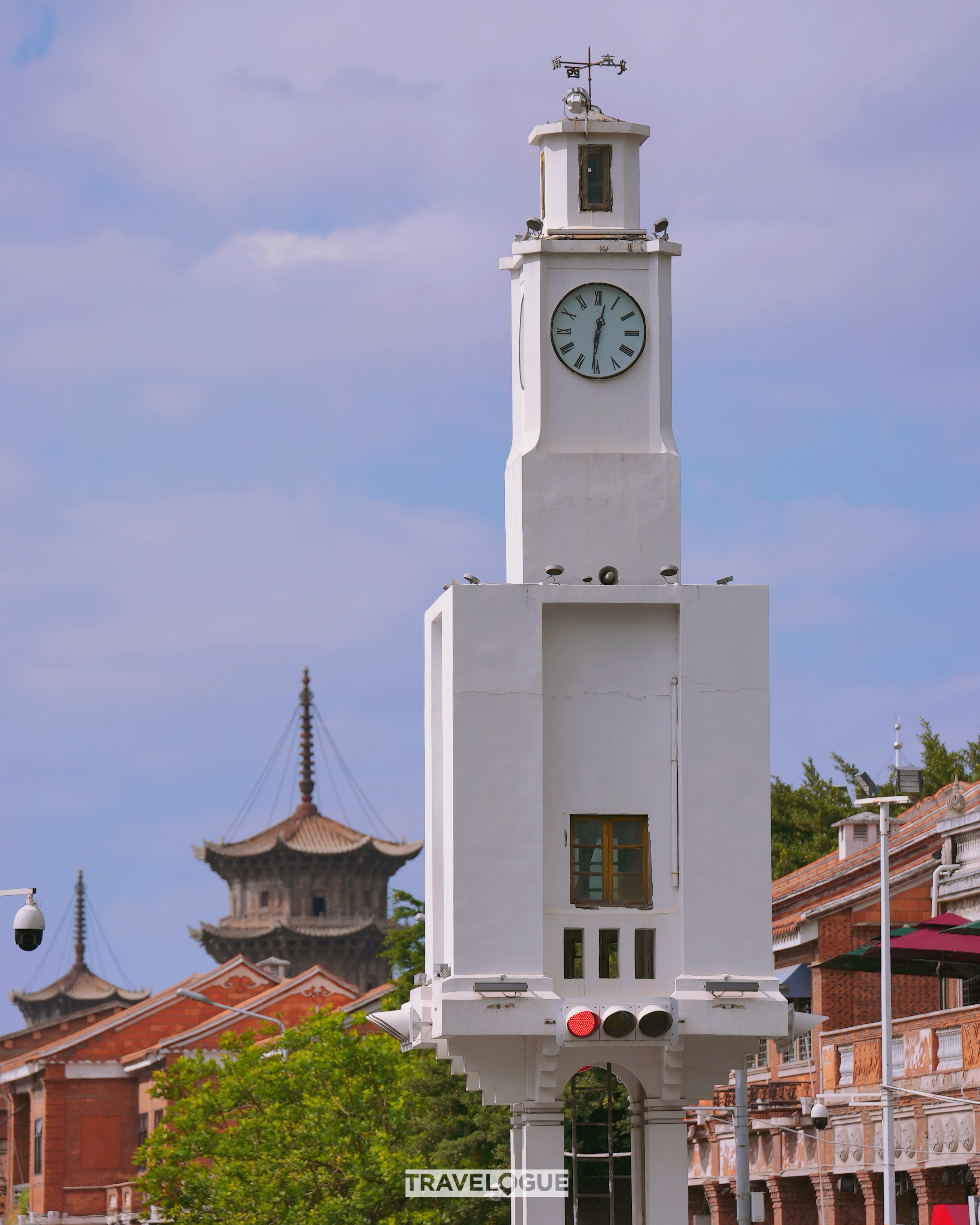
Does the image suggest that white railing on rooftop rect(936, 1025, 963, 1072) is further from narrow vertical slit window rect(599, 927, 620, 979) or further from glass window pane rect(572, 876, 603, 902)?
glass window pane rect(572, 876, 603, 902)

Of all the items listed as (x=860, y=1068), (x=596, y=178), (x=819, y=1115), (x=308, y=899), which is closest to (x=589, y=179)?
(x=596, y=178)

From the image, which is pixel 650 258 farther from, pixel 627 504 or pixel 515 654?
pixel 515 654

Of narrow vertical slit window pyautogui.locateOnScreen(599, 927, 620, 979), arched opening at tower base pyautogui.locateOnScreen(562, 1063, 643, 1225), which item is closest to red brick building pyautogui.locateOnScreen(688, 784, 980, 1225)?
arched opening at tower base pyautogui.locateOnScreen(562, 1063, 643, 1225)

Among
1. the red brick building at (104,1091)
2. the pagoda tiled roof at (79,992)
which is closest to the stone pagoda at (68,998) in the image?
the pagoda tiled roof at (79,992)

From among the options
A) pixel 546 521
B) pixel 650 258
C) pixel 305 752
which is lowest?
pixel 546 521

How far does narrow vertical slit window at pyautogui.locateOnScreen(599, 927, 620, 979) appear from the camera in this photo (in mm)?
27078

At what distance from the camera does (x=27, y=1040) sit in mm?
127688

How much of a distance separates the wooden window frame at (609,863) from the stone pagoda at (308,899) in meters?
106

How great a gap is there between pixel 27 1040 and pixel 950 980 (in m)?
88.3

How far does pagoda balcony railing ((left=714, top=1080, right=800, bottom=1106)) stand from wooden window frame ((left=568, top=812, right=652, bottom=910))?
72.2ft

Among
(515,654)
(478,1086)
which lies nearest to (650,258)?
(515,654)

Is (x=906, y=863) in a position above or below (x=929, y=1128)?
above

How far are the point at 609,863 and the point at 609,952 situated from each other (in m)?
1.06

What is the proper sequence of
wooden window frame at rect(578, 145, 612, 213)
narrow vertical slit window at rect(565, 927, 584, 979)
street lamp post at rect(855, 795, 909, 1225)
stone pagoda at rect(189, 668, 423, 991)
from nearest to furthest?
narrow vertical slit window at rect(565, 927, 584, 979) → wooden window frame at rect(578, 145, 612, 213) → street lamp post at rect(855, 795, 909, 1225) → stone pagoda at rect(189, 668, 423, 991)
